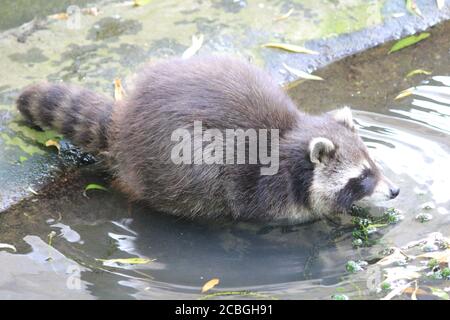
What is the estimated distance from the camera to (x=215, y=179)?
6375mm

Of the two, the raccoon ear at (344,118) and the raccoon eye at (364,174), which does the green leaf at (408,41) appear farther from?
the raccoon eye at (364,174)

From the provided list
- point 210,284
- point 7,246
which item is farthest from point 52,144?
point 210,284

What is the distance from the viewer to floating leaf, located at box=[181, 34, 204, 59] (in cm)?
807

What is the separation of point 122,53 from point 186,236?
2.47 meters

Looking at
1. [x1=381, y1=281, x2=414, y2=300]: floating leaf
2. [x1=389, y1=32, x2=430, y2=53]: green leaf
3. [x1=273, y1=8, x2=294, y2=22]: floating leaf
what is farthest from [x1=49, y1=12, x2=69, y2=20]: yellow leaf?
[x1=381, y1=281, x2=414, y2=300]: floating leaf

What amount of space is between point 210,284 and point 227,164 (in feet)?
3.79

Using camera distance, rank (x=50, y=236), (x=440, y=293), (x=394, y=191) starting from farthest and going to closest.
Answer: (x=394, y=191) < (x=50, y=236) < (x=440, y=293)

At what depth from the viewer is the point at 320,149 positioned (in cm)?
643

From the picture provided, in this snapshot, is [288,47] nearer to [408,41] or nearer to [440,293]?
[408,41]

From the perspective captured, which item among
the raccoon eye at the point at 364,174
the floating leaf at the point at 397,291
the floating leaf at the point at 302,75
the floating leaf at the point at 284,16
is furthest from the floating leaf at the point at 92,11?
the floating leaf at the point at 397,291

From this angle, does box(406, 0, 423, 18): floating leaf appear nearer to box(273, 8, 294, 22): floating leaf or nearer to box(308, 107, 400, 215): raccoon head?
box(273, 8, 294, 22): floating leaf

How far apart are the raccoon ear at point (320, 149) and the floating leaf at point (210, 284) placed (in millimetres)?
1405
